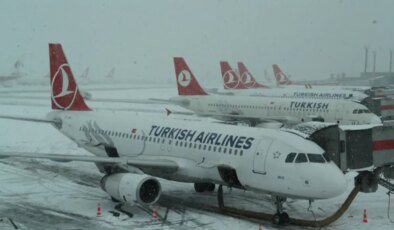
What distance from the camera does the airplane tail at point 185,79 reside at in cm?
4816

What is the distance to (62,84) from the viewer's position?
2750cm

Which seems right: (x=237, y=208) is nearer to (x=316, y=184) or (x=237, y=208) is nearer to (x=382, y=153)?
(x=316, y=184)

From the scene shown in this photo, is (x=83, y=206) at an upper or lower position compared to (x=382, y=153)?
lower

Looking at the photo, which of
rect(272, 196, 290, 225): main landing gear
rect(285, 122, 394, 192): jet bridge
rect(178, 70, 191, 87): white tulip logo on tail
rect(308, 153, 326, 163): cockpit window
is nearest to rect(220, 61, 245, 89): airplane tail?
rect(178, 70, 191, 87): white tulip logo on tail

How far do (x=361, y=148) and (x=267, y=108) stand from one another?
2649 centimetres

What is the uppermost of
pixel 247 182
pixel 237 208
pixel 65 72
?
pixel 65 72

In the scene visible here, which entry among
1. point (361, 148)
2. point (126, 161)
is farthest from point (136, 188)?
point (361, 148)

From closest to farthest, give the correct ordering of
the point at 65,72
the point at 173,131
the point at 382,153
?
1. the point at 382,153
2. the point at 173,131
3. the point at 65,72

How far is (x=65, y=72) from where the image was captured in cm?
2759

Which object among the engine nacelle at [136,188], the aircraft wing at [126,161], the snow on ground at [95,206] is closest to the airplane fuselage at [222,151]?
the aircraft wing at [126,161]

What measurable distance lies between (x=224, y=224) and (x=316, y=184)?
3.62 metres

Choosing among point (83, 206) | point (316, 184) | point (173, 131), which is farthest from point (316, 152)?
point (83, 206)

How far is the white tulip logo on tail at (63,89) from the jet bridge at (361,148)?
14.1 metres

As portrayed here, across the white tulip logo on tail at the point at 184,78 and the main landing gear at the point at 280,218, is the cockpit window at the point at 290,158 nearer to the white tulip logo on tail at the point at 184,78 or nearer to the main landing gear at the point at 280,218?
the main landing gear at the point at 280,218
